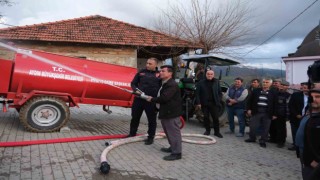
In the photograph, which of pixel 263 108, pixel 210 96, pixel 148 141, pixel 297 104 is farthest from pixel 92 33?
pixel 297 104

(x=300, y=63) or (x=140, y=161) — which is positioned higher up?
(x=300, y=63)

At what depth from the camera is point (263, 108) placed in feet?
25.8

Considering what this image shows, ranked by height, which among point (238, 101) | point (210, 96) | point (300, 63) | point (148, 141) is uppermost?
point (300, 63)

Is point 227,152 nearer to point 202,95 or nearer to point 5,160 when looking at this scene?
point 202,95

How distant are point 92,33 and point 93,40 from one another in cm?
112

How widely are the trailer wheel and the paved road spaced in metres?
0.22

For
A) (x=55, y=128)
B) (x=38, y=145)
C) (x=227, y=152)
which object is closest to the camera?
(x=38, y=145)

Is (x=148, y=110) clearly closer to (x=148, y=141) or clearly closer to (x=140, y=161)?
(x=148, y=141)

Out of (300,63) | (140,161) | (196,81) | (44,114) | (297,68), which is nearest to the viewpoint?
(140,161)

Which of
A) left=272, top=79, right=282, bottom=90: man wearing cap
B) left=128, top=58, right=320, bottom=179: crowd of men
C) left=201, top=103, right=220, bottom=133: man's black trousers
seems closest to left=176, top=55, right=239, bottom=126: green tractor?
left=128, top=58, right=320, bottom=179: crowd of men

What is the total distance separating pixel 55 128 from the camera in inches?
307

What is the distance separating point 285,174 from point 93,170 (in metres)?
3.19

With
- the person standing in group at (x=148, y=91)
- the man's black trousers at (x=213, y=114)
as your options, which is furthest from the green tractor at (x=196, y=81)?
the person standing in group at (x=148, y=91)

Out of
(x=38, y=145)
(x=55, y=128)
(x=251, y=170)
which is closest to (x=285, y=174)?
(x=251, y=170)
